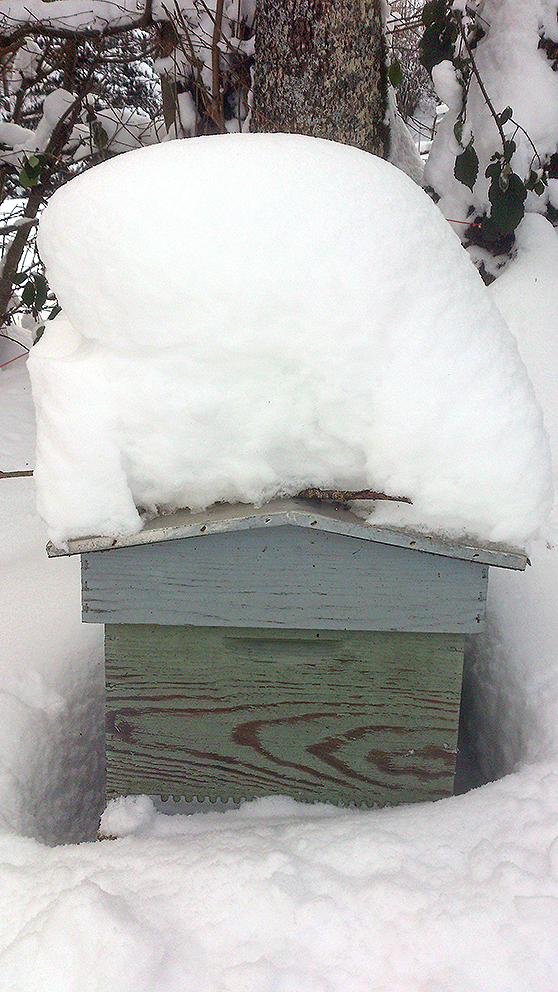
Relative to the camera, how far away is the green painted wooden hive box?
122 centimetres

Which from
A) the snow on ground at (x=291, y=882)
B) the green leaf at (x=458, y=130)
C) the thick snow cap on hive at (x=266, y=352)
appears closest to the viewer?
the snow on ground at (x=291, y=882)

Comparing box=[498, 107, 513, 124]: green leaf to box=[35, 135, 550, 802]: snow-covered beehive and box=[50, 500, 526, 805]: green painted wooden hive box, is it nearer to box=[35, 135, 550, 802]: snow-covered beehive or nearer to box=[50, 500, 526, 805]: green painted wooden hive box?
box=[35, 135, 550, 802]: snow-covered beehive

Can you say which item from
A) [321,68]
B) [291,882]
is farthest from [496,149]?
[291,882]

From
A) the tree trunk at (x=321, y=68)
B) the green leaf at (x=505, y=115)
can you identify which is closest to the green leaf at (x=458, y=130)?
the green leaf at (x=505, y=115)

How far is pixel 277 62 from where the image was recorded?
2170 mm

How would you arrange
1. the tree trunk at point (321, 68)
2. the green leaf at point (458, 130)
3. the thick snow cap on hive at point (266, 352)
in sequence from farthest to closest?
the green leaf at point (458, 130) < the tree trunk at point (321, 68) < the thick snow cap on hive at point (266, 352)

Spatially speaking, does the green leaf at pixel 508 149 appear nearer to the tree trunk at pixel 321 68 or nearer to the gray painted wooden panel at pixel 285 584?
the tree trunk at pixel 321 68

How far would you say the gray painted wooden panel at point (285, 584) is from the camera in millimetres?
1225

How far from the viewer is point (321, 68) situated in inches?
84.3

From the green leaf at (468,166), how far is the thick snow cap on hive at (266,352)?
1108 millimetres

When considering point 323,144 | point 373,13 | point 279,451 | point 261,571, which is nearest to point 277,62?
point 373,13

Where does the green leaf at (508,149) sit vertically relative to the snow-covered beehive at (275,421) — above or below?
above

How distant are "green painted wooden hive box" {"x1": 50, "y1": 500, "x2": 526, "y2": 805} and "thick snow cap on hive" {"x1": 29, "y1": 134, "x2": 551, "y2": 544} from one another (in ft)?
0.27

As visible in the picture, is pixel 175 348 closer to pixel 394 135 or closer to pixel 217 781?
pixel 217 781
